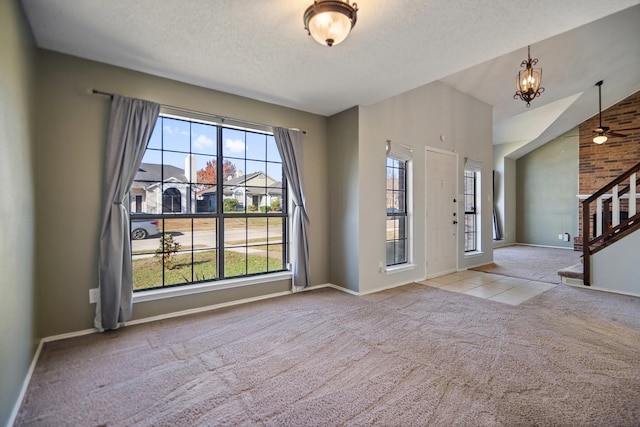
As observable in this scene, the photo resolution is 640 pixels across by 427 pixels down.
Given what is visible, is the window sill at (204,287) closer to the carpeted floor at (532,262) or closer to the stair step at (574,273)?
the carpeted floor at (532,262)

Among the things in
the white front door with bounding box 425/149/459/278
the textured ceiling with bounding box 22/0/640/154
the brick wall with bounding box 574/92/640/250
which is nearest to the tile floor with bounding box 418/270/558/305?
the white front door with bounding box 425/149/459/278

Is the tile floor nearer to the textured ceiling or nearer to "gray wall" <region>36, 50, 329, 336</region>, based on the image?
the textured ceiling

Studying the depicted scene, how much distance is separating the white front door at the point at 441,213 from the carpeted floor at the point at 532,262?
0.89 meters

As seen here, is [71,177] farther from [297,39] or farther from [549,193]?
[549,193]

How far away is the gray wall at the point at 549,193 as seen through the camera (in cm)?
802

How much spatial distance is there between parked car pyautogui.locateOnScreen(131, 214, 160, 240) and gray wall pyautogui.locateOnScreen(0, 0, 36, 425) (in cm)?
84

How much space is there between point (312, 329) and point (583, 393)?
1.98 metres

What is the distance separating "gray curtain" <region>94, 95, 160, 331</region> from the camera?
2699 mm

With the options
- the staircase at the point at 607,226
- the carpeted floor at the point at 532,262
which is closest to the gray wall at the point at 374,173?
the carpeted floor at the point at 532,262

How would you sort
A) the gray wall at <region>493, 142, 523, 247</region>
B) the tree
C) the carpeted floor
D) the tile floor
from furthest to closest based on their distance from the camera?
the gray wall at <region>493, 142, 523, 247</region> < the carpeted floor < the tile floor < the tree

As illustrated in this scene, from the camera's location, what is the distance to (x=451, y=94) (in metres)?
5.15

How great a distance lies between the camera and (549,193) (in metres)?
8.47

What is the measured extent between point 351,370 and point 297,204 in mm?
2300

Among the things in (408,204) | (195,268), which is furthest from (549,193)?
(195,268)
